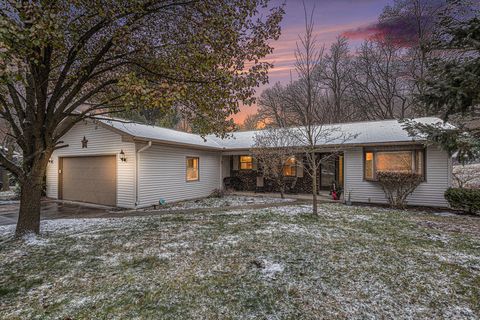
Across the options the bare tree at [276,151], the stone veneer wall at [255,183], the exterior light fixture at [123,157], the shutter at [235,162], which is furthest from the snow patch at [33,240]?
the shutter at [235,162]

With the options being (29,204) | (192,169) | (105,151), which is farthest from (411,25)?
(29,204)

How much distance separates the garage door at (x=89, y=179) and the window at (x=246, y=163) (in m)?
6.93

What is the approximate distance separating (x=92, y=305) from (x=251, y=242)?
9.94 feet

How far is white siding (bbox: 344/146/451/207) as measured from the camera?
9.02 meters

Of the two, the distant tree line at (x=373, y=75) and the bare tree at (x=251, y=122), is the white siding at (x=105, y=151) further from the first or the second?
the bare tree at (x=251, y=122)

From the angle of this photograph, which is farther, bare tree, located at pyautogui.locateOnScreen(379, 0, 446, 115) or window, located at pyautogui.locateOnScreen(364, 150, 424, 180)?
bare tree, located at pyautogui.locateOnScreen(379, 0, 446, 115)

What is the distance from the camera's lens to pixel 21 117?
5562 mm

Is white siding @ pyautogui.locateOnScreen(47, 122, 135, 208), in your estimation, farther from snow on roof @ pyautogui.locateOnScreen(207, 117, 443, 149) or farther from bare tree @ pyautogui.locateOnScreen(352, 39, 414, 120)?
bare tree @ pyautogui.locateOnScreen(352, 39, 414, 120)

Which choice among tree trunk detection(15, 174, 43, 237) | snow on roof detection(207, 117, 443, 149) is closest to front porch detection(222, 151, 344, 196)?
snow on roof detection(207, 117, 443, 149)

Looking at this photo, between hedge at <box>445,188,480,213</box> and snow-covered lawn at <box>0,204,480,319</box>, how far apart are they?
74.0 inches

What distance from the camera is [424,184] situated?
929 cm

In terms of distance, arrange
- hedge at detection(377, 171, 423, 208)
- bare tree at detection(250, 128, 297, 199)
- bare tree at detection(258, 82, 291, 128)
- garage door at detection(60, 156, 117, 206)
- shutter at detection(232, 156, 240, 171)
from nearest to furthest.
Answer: hedge at detection(377, 171, 423, 208)
garage door at detection(60, 156, 117, 206)
bare tree at detection(250, 128, 297, 199)
shutter at detection(232, 156, 240, 171)
bare tree at detection(258, 82, 291, 128)

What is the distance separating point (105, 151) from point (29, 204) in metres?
4.69

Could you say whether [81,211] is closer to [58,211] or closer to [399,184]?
[58,211]
